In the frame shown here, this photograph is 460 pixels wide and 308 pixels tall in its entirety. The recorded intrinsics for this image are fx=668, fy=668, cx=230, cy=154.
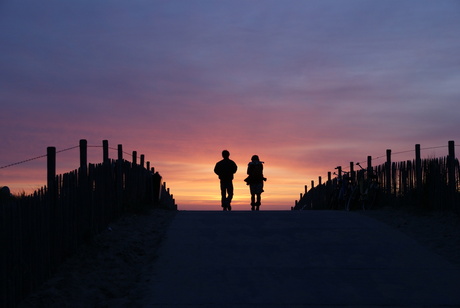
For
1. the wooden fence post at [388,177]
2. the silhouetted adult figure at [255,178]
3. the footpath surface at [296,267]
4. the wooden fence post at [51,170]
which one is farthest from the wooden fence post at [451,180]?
the wooden fence post at [51,170]

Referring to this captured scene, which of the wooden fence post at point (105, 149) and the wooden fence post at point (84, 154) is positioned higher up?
the wooden fence post at point (105, 149)

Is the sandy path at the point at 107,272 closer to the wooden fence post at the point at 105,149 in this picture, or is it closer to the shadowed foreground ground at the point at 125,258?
the shadowed foreground ground at the point at 125,258

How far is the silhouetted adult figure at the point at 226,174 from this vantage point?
67.2 feet

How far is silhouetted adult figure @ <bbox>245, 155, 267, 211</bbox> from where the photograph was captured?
69.1 ft

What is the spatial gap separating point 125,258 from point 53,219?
173 centimetres

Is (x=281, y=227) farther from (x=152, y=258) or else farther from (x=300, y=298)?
(x=300, y=298)

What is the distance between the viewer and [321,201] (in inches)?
1214

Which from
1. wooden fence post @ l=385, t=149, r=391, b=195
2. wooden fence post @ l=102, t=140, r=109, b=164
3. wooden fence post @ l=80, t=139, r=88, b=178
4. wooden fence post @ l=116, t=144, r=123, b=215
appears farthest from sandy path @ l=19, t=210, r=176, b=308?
wooden fence post @ l=385, t=149, r=391, b=195

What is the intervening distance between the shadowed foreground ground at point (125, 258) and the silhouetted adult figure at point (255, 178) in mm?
4870

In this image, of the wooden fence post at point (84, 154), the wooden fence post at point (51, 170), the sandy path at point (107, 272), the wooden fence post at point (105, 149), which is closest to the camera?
the sandy path at point (107, 272)

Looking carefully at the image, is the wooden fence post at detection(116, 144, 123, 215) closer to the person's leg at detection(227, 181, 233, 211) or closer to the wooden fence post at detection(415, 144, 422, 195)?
the person's leg at detection(227, 181, 233, 211)

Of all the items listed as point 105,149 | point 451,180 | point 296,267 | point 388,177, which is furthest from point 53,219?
point 388,177

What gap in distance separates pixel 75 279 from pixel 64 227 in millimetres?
1152

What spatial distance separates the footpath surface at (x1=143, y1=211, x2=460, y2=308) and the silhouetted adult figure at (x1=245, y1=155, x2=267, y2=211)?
5.58 metres
